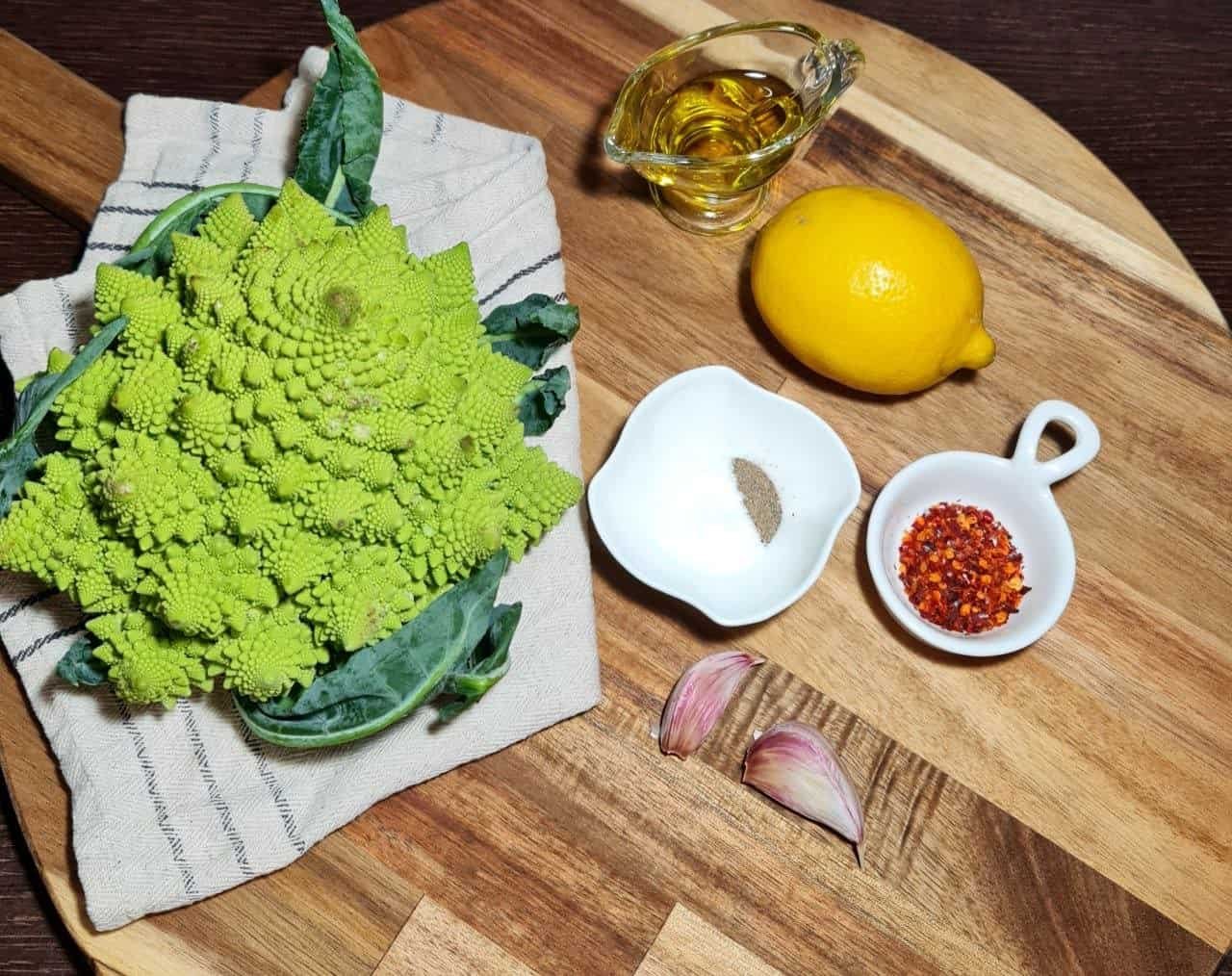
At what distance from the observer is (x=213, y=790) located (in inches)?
34.3

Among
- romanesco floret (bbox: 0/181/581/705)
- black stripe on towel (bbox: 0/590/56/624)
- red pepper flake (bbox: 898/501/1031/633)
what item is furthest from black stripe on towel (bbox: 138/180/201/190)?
red pepper flake (bbox: 898/501/1031/633)

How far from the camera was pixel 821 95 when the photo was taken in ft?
3.13

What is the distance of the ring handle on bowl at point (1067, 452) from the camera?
3.04 feet

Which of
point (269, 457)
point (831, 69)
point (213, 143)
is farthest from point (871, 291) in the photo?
point (213, 143)

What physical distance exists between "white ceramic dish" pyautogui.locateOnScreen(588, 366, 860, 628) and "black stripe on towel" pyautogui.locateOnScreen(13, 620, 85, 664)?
42cm

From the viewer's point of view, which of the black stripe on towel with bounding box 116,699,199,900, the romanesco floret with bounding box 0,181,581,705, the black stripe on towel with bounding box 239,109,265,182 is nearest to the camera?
the romanesco floret with bounding box 0,181,581,705

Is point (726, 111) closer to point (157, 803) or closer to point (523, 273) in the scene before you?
point (523, 273)

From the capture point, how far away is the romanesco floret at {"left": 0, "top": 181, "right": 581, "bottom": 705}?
69 centimetres

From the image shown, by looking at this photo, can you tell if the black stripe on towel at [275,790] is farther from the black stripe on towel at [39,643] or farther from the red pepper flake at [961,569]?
the red pepper flake at [961,569]

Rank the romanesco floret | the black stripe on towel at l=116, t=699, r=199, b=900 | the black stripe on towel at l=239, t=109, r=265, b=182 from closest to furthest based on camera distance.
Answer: the romanesco floret → the black stripe on towel at l=116, t=699, r=199, b=900 → the black stripe on towel at l=239, t=109, r=265, b=182

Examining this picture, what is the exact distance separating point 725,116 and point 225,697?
662mm

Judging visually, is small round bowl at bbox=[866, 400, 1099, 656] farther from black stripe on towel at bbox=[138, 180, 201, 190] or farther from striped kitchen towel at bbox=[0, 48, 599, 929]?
black stripe on towel at bbox=[138, 180, 201, 190]

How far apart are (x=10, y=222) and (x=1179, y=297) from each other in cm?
125

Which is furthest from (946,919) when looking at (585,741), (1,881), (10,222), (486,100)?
(10,222)
